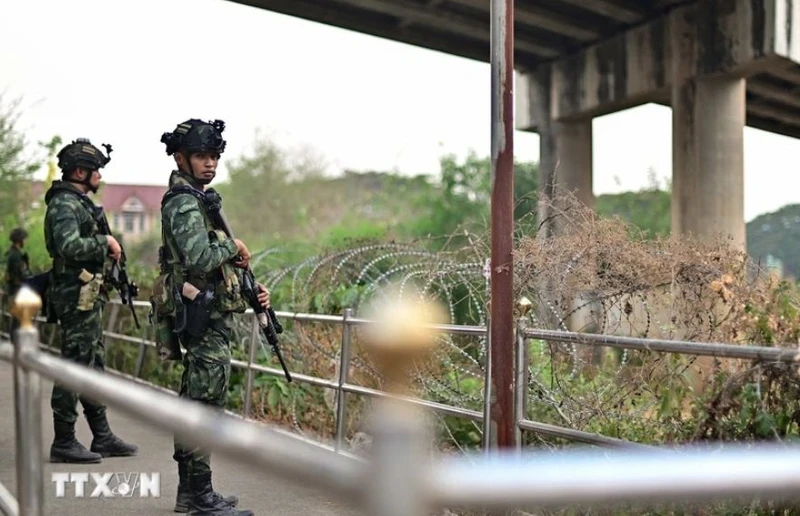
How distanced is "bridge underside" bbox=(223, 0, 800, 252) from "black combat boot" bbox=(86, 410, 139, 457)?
31.3 feet

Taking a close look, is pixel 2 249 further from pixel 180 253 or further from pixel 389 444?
pixel 389 444

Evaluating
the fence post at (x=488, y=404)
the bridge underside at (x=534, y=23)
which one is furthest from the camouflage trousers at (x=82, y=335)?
the bridge underside at (x=534, y=23)

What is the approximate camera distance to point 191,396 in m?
4.57

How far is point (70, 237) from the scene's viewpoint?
5.98 meters

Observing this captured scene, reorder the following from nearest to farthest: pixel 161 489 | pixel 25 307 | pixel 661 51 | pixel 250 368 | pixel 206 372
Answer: pixel 25 307 < pixel 206 372 < pixel 161 489 < pixel 250 368 < pixel 661 51

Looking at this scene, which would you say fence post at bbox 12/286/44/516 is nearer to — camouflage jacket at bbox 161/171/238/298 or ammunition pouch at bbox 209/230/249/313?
camouflage jacket at bbox 161/171/238/298

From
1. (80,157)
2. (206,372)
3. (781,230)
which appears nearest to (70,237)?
(80,157)

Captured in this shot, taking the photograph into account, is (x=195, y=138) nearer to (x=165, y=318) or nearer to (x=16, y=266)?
(x=165, y=318)

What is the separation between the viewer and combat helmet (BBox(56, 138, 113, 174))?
607 centimetres

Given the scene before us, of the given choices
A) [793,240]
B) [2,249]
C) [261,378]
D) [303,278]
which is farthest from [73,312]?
[793,240]

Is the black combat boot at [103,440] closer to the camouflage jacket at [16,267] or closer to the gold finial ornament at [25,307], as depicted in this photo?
the gold finial ornament at [25,307]

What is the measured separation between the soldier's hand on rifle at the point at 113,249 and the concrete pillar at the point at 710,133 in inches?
460

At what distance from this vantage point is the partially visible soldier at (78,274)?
599cm

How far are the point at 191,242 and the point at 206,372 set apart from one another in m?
0.63
